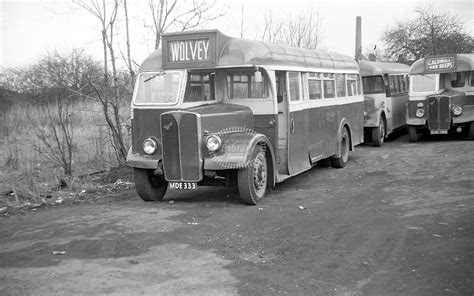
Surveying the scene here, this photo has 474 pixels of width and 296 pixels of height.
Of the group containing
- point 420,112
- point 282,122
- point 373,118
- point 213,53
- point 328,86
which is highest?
point 213,53

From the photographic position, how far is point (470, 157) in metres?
12.4

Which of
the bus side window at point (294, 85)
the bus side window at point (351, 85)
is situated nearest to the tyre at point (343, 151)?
the bus side window at point (351, 85)

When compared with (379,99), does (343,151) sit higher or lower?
lower

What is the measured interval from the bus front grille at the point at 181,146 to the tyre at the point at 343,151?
520cm

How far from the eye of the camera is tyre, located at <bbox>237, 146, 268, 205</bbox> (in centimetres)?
797

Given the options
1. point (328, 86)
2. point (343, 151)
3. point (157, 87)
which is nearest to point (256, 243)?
point (157, 87)

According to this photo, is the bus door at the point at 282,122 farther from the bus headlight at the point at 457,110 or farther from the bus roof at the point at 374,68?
the bus headlight at the point at 457,110

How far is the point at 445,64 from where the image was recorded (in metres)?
16.2

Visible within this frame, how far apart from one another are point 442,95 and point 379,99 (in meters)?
1.90

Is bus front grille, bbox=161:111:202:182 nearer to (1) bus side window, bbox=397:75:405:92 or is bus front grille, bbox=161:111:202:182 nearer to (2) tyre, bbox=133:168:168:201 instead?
(2) tyre, bbox=133:168:168:201

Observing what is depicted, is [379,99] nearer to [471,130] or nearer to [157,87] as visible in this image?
[471,130]

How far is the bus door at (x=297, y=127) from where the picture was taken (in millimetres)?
9328

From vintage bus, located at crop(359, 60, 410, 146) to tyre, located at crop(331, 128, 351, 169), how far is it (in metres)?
3.52

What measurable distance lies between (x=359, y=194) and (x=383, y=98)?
8.62m
